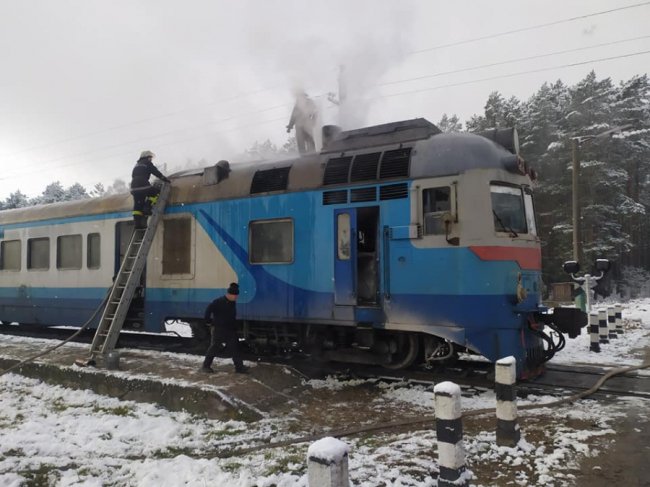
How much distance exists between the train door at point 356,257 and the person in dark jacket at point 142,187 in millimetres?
3875

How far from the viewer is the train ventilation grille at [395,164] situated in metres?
7.38

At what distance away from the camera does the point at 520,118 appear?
38750mm

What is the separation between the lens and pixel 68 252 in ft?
37.6

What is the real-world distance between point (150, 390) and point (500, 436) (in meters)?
4.27

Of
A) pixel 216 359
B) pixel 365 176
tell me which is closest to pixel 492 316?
pixel 365 176

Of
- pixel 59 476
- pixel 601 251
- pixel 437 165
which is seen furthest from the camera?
pixel 601 251

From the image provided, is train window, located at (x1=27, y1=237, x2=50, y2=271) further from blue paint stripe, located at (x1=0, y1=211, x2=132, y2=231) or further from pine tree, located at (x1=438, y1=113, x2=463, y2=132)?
pine tree, located at (x1=438, y1=113, x2=463, y2=132)

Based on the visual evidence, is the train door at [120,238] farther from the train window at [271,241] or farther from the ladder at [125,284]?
the train window at [271,241]

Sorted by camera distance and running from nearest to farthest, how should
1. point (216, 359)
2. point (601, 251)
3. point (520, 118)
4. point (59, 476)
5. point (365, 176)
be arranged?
1. point (59, 476)
2. point (365, 176)
3. point (216, 359)
4. point (601, 251)
5. point (520, 118)

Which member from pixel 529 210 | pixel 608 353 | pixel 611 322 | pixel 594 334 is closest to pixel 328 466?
pixel 529 210

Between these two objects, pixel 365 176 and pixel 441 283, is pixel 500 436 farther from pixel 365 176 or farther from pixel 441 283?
pixel 365 176

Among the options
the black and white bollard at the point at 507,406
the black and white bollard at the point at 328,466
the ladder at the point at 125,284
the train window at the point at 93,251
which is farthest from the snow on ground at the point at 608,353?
the train window at the point at 93,251

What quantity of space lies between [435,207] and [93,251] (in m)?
7.50

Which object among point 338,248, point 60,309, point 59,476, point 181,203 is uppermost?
point 181,203
